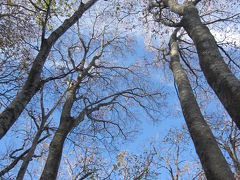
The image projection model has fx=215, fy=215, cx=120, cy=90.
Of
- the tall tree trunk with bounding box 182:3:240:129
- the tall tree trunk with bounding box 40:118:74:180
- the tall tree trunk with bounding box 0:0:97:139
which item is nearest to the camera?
the tall tree trunk with bounding box 182:3:240:129

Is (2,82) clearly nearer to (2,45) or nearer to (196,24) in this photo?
(2,45)

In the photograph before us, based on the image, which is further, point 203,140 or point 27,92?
point 27,92

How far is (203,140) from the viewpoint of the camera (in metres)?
3.14

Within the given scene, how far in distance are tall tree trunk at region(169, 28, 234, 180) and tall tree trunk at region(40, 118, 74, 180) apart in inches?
179

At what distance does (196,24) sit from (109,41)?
26.6 ft

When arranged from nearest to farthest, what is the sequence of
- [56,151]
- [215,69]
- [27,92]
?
[215,69] < [27,92] < [56,151]

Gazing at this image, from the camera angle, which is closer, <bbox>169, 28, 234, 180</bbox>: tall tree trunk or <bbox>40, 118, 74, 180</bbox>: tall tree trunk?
<bbox>169, 28, 234, 180</bbox>: tall tree trunk

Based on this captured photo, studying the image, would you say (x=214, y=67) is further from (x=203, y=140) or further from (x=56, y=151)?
(x=56, y=151)

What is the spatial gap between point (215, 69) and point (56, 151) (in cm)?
573

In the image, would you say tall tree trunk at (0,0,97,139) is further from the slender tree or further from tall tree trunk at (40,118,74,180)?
tall tree trunk at (40,118,74,180)

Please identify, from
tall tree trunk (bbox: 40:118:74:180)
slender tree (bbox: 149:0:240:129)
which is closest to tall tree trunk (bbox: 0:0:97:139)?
slender tree (bbox: 149:0:240:129)

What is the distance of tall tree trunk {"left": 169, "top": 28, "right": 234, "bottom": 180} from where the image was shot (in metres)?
2.60

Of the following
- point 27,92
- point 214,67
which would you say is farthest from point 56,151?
point 214,67

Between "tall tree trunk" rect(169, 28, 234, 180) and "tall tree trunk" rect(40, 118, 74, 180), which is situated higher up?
"tall tree trunk" rect(40, 118, 74, 180)
